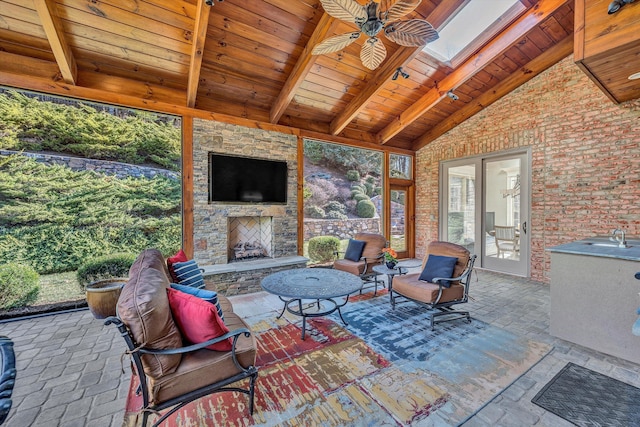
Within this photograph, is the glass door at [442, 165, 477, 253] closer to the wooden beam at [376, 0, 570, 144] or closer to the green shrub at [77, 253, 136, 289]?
the wooden beam at [376, 0, 570, 144]

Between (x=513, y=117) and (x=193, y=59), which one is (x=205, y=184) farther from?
(x=513, y=117)

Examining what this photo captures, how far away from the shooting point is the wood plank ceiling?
3162 mm

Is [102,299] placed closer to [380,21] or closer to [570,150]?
[380,21]

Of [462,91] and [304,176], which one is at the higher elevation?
[462,91]

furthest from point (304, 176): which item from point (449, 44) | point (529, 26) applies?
point (529, 26)

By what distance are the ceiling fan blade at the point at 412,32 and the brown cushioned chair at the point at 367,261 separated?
10.5 feet

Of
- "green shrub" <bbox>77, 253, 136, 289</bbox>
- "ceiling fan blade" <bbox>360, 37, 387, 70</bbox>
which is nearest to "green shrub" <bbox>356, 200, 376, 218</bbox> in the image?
"ceiling fan blade" <bbox>360, 37, 387, 70</bbox>

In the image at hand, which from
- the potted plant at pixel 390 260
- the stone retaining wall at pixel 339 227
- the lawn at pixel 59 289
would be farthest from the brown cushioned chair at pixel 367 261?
the lawn at pixel 59 289

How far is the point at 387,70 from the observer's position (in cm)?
436

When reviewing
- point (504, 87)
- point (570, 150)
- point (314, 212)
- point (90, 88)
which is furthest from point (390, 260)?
point (90, 88)

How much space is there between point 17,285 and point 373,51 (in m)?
5.32

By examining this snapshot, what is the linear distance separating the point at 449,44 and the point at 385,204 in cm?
349

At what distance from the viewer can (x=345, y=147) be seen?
6.45m

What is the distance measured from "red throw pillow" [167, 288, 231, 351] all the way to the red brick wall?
19.2 feet
